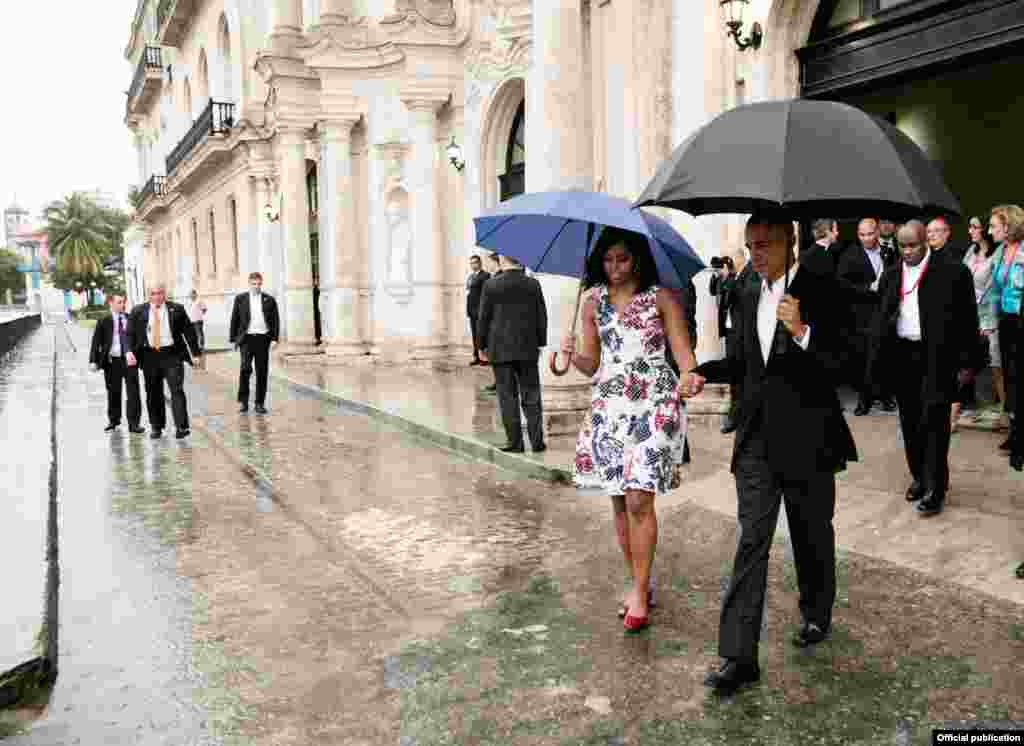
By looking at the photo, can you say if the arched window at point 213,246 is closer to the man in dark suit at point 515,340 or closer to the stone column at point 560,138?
the stone column at point 560,138

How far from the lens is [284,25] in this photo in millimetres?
22469

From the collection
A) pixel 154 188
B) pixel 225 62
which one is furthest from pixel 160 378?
pixel 154 188

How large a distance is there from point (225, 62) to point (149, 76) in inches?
646

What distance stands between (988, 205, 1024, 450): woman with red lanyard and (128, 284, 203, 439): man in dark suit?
8.70 m

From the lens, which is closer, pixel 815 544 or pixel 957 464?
pixel 815 544

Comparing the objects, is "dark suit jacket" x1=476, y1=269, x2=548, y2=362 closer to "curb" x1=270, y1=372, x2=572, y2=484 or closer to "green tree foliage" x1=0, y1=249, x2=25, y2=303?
"curb" x1=270, y1=372, x2=572, y2=484

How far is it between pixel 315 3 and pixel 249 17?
7979mm

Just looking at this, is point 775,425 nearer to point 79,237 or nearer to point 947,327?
point 947,327

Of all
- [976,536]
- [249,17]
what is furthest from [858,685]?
[249,17]

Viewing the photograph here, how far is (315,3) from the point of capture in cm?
2112

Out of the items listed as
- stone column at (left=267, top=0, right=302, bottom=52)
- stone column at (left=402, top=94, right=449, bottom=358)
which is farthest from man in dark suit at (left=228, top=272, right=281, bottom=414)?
stone column at (left=267, top=0, right=302, bottom=52)

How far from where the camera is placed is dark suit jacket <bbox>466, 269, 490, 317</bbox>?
1427cm

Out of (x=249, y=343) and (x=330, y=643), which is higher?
(x=249, y=343)

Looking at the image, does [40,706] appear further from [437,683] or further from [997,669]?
[997,669]
